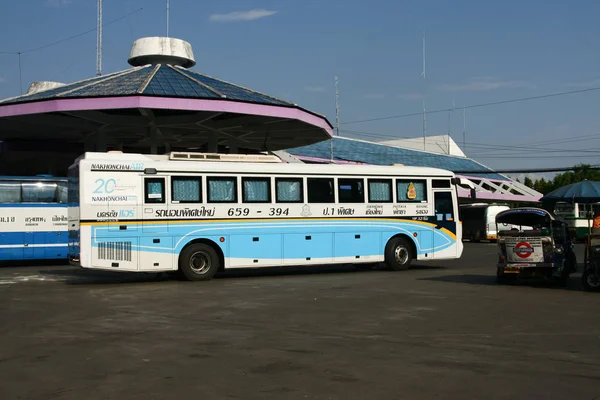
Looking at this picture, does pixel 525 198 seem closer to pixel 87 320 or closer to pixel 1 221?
pixel 1 221

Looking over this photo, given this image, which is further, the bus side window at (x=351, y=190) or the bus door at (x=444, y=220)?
the bus door at (x=444, y=220)

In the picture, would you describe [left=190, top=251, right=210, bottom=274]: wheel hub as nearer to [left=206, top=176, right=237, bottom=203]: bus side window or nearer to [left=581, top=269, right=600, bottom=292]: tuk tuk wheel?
[left=206, top=176, right=237, bottom=203]: bus side window

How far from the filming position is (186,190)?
720 inches

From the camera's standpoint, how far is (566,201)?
161 ft

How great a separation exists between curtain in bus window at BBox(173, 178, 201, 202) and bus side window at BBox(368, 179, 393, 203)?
5484mm

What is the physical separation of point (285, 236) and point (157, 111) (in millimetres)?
14769

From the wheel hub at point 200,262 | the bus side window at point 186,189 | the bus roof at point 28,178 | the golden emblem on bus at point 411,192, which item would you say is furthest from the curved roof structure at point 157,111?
the wheel hub at point 200,262

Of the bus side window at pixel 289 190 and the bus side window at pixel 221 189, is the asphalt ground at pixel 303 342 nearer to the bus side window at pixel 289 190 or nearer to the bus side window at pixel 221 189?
the bus side window at pixel 221 189

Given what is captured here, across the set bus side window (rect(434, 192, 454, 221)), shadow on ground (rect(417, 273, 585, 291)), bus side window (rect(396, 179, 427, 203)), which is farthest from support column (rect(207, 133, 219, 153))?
shadow on ground (rect(417, 273, 585, 291))

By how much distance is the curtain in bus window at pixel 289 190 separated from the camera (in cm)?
1966

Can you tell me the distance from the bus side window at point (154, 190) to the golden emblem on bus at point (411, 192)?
307 inches

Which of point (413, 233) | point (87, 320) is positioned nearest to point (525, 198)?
point (413, 233)

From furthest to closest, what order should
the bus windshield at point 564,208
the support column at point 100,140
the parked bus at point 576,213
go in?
the bus windshield at point 564,208 → the parked bus at point 576,213 → the support column at point 100,140

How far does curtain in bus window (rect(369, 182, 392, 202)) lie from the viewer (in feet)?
69.1
